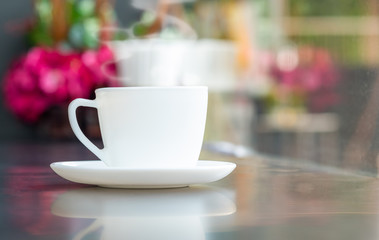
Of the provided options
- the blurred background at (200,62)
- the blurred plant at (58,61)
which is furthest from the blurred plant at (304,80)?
the blurred plant at (58,61)

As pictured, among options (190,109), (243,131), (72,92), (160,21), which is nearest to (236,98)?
(243,131)

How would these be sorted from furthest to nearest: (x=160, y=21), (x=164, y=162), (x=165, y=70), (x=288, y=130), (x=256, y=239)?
(x=288, y=130)
(x=160, y=21)
(x=165, y=70)
(x=164, y=162)
(x=256, y=239)

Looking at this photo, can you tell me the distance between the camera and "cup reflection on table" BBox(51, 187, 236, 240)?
384 millimetres

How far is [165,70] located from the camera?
7.52 feet

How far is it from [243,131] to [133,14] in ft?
1.91

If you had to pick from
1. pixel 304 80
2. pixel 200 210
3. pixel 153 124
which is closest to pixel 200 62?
pixel 304 80

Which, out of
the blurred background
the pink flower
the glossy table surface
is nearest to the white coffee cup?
the glossy table surface

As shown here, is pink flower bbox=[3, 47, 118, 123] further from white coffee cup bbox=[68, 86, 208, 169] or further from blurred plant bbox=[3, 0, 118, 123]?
white coffee cup bbox=[68, 86, 208, 169]

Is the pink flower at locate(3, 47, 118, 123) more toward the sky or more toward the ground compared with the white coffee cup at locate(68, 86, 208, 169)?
more toward the ground

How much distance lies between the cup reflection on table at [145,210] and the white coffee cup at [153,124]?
5cm

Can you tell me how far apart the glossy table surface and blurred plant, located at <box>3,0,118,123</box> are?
64.0 inches

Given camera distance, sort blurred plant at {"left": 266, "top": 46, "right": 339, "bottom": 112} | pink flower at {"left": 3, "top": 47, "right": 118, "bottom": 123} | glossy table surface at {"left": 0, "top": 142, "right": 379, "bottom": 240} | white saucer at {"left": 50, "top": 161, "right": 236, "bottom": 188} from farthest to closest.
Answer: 1. pink flower at {"left": 3, "top": 47, "right": 118, "bottom": 123}
2. blurred plant at {"left": 266, "top": 46, "right": 339, "bottom": 112}
3. white saucer at {"left": 50, "top": 161, "right": 236, "bottom": 188}
4. glossy table surface at {"left": 0, "top": 142, "right": 379, "bottom": 240}

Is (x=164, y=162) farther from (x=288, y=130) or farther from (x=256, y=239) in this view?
(x=288, y=130)

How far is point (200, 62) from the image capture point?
7.99 ft
